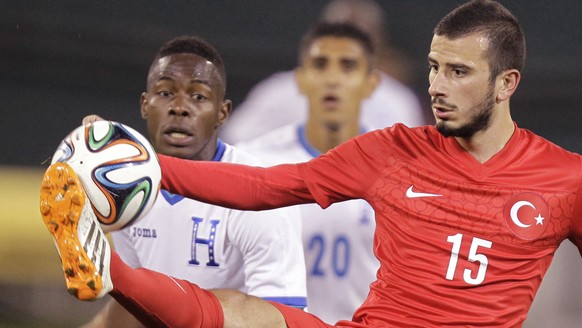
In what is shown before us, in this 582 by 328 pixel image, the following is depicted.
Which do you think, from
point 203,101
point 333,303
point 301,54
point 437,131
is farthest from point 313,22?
point 437,131

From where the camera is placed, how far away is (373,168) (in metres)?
3.05

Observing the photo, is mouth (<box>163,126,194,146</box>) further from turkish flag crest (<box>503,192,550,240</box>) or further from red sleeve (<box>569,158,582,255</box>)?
red sleeve (<box>569,158,582,255</box>)

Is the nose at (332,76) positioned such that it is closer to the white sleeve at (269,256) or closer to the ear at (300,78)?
the ear at (300,78)

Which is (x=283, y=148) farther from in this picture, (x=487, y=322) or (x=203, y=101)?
(x=487, y=322)

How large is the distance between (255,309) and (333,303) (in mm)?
1896

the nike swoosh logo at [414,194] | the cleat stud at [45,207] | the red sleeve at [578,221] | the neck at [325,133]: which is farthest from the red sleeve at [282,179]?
the neck at [325,133]

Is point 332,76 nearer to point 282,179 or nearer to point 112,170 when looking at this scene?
point 282,179


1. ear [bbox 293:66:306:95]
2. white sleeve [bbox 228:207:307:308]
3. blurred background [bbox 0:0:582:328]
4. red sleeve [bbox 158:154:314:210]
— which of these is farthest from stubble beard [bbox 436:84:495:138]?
blurred background [bbox 0:0:582:328]

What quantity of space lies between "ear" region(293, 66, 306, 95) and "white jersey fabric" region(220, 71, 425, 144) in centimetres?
4

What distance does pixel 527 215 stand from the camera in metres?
2.98

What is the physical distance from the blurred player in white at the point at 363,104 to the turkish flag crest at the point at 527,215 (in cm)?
256

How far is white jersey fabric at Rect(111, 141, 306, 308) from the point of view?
3.69 m

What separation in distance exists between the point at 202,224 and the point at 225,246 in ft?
0.36

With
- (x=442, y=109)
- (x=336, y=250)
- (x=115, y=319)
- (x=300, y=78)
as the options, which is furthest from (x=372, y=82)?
(x=442, y=109)
